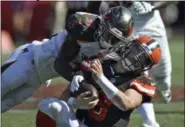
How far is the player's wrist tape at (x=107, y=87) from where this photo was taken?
4926 mm

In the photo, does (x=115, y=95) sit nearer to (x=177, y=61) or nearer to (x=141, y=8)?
(x=141, y=8)

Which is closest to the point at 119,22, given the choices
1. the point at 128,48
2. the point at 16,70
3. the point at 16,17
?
the point at 128,48

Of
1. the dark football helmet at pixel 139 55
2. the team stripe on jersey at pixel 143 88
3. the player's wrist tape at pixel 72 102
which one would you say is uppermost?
the dark football helmet at pixel 139 55

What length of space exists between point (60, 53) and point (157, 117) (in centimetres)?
174

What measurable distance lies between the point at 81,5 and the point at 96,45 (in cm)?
251

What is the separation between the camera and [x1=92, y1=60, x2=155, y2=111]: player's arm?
4918 millimetres

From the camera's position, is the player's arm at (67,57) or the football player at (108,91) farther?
the player's arm at (67,57)

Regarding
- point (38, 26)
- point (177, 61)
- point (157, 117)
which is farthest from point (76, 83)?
point (38, 26)

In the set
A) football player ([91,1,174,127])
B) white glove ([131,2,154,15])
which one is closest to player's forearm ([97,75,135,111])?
football player ([91,1,174,127])

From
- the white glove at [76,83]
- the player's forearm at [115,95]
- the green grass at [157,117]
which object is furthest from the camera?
the green grass at [157,117]

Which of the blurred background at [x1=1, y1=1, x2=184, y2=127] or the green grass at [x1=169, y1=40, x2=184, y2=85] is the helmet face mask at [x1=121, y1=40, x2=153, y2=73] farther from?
the green grass at [x1=169, y1=40, x2=184, y2=85]

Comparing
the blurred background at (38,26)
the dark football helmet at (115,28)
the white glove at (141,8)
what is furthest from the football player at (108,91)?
the blurred background at (38,26)

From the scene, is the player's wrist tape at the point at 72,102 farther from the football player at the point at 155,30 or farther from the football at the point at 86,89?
the football player at the point at 155,30

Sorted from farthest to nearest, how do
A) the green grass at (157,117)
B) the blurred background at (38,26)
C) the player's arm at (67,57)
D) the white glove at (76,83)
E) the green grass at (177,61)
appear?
the blurred background at (38,26) → the green grass at (177,61) → the green grass at (157,117) → the player's arm at (67,57) → the white glove at (76,83)
